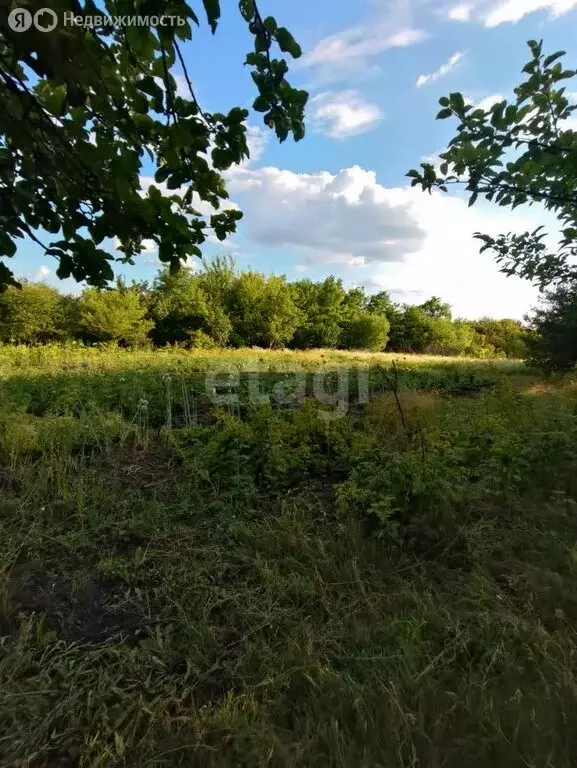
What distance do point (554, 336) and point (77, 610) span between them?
29.9ft

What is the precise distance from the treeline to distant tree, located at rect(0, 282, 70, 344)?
4 cm

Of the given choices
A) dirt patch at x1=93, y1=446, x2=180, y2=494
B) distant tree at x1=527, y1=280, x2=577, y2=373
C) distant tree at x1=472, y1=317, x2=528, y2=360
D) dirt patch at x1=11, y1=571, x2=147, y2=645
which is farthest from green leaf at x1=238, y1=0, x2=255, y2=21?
distant tree at x1=472, y1=317, x2=528, y2=360

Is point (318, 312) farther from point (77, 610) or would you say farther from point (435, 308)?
point (77, 610)

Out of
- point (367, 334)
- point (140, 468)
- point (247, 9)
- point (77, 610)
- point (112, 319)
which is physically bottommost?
point (77, 610)

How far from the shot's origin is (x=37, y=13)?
811mm

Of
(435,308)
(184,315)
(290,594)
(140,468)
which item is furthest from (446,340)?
(290,594)

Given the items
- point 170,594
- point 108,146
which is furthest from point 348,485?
point 108,146

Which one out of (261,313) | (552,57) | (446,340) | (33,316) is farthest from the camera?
(446,340)

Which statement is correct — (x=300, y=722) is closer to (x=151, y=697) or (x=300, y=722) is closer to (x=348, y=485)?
(x=151, y=697)

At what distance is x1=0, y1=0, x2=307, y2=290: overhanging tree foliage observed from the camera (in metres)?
1.23

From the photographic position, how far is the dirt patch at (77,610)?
1829mm

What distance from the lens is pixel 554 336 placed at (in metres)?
8.44

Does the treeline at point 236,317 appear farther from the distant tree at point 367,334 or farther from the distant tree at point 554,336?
the distant tree at point 554,336

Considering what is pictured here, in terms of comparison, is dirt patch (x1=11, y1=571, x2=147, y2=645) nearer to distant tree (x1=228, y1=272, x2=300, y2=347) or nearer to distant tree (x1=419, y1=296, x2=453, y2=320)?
distant tree (x1=228, y1=272, x2=300, y2=347)
